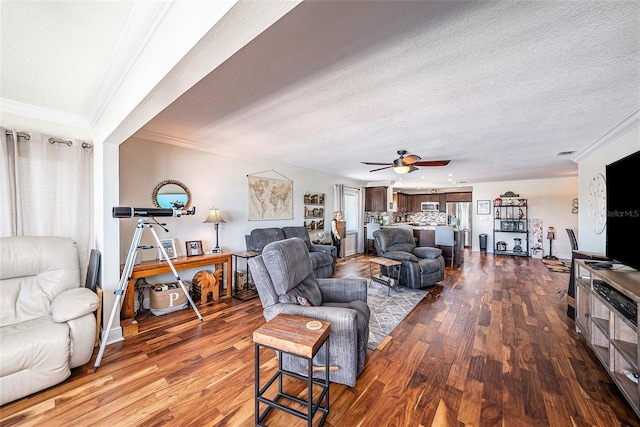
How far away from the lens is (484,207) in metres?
8.05

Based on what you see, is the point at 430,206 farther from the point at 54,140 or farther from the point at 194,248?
the point at 54,140

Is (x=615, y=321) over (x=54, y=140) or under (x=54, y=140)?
under

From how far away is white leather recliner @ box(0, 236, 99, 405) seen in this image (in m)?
1.64

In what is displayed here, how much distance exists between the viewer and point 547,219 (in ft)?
23.4

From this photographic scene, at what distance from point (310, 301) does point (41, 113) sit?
334 centimetres

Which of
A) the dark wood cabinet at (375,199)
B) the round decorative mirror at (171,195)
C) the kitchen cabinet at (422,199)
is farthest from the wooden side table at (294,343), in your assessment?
the kitchen cabinet at (422,199)

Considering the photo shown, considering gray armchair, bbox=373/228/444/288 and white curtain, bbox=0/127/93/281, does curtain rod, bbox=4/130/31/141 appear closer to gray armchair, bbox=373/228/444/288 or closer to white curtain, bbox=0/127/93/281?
white curtain, bbox=0/127/93/281

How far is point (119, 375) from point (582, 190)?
666 cm

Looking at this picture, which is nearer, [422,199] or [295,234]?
[295,234]

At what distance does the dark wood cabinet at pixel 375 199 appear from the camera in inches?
303

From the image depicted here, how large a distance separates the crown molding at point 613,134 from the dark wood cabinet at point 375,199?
4.36 meters

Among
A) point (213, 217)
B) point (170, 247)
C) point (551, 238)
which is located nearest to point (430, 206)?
point (551, 238)

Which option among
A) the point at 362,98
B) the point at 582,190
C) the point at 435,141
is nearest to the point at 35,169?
the point at 362,98

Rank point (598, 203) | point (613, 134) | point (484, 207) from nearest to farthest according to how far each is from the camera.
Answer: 1. point (613, 134)
2. point (598, 203)
3. point (484, 207)
